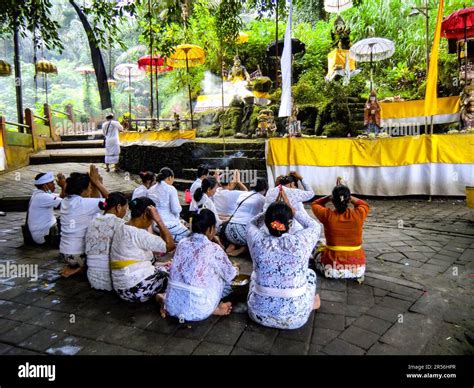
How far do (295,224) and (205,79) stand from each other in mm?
18986

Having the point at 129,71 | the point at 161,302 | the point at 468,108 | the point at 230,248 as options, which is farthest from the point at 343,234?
the point at 129,71

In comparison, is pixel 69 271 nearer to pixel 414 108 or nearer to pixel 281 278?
pixel 281 278

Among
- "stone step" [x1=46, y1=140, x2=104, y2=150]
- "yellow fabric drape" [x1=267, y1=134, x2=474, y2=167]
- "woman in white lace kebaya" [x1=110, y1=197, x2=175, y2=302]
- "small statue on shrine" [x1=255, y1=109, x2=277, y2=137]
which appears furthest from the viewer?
"stone step" [x1=46, y1=140, x2=104, y2=150]

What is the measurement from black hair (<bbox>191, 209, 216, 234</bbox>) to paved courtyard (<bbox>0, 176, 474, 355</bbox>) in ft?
3.06

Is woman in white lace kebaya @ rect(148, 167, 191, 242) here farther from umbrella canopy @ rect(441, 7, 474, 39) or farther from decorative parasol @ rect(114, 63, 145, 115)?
decorative parasol @ rect(114, 63, 145, 115)

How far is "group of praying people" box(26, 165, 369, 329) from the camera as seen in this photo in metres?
Result: 3.22

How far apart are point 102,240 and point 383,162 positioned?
25.7ft

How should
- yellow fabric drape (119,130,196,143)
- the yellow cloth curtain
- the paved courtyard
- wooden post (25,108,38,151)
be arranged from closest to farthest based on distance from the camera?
1. the paved courtyard
2. yellow fabric drape (119,130,196,143)
3. the yellow cloth curtain
4. wooden post (25,108,38,151)

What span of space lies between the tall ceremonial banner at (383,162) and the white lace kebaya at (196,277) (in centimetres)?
680

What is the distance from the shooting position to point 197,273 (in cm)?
332

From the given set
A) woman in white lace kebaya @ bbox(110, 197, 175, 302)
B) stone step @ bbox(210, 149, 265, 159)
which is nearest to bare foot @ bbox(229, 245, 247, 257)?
woman in white lace kebaya @ bbox(110, 197, 175, 302)
